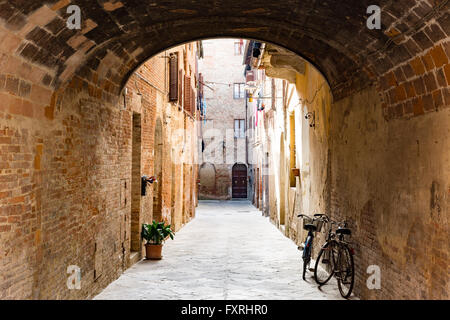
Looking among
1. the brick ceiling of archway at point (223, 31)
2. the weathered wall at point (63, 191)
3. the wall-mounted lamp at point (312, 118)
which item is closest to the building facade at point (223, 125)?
the wall-mounted lamp at point (312, 118)

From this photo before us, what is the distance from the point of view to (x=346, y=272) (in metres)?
7.19

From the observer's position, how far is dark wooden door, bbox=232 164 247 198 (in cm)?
3388

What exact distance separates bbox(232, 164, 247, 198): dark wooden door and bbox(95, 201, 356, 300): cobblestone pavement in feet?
62.9

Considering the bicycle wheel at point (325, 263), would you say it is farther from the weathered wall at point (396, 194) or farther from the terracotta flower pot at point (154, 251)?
the terracotta flower pot at point (154, 251)

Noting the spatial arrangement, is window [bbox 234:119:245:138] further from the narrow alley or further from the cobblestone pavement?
the narrow alley

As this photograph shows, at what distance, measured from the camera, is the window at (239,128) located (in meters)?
33.9

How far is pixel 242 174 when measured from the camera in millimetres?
34125

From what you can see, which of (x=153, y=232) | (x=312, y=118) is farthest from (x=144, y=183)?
(x=312, y=118)

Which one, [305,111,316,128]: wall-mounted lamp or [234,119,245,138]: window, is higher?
[234,119,245,138]: window

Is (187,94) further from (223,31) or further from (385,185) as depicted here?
(385,185)

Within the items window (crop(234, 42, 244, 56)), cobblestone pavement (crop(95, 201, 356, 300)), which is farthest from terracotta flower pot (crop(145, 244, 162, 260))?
window (crop(234, 42, 244, 56))

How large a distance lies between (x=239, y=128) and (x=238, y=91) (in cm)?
278

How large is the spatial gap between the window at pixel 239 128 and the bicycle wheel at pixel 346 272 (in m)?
26.6

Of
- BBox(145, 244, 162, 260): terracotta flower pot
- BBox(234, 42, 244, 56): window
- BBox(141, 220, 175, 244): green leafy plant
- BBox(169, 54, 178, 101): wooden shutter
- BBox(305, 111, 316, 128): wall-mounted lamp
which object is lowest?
BBox(145, 244, 162, 260): terracotta flower pot
